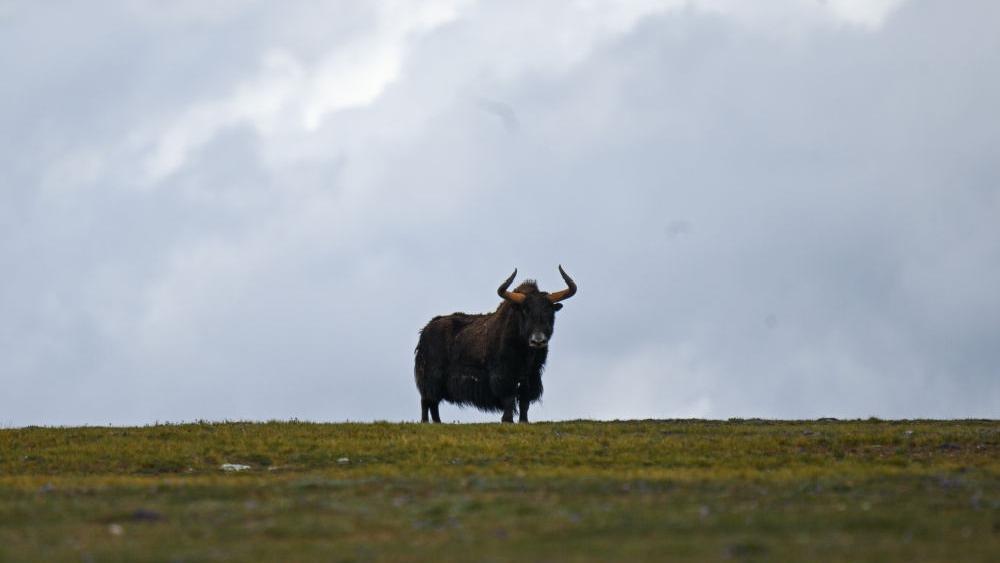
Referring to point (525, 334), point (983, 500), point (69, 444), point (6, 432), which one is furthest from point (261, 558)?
point (525, 334)

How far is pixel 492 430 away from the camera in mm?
29484

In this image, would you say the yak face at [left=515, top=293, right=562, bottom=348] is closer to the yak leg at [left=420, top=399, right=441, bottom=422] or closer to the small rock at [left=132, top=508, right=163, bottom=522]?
the yak leg at [left=420, top=399, right=441, bottom=422]

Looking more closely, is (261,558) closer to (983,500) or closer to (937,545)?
(937,545)

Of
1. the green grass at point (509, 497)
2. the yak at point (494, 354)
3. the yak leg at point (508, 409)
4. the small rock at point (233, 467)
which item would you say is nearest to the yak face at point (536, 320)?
the yak at point (494, 354)

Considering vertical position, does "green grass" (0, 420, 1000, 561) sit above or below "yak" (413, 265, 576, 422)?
below

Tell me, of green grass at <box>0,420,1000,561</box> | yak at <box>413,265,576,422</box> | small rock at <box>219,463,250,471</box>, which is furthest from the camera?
yak at <box>413,265,576,422</box>

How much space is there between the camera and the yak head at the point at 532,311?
34219 mm

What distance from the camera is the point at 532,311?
113 ft

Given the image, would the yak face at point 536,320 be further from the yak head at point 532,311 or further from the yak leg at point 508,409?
the yak leg at point 508,409

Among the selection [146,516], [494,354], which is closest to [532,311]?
[494,354]

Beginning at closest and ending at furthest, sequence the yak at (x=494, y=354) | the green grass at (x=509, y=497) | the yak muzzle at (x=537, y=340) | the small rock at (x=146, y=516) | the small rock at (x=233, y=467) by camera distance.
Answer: the green grass at (x=509, y=497), the small rock at (x=146, y=516), the small rock at (x=233, y=467), the yak muzzle at (x=537, y=340), the yak at (x=494, y=354)

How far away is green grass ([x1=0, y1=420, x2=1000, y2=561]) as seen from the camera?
14.0 m

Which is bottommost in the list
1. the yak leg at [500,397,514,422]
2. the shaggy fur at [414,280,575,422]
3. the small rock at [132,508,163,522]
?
the small rock at [132,508,163,522]

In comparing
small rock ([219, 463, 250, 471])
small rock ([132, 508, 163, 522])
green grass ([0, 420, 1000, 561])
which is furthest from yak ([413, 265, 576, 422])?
small rock ([132, 508, 163, 522])
